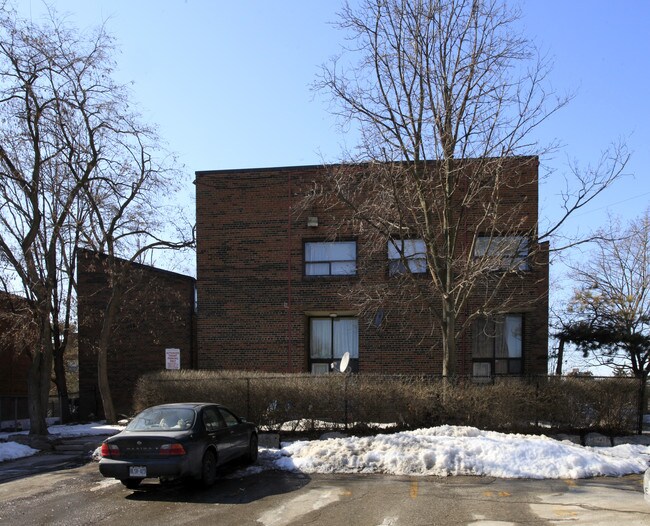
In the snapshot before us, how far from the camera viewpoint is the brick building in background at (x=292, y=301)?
71.1ft

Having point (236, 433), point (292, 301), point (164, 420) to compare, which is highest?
point (292, 301)

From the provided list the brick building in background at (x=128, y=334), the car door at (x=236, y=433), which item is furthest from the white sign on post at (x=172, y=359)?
the car door at (x=236, y=433)

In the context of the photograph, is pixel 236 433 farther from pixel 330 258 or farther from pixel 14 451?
pixel 330 258

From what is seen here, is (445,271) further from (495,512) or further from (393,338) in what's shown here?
(495,512)

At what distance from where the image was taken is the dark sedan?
936 centimetres

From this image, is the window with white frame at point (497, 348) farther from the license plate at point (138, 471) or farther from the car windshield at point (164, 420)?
the license plate at point (138, 471)

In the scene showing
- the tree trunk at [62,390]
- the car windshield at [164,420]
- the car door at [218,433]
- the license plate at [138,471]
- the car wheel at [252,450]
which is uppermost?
the car windshield at [164,420]

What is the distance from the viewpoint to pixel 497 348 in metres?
21.8

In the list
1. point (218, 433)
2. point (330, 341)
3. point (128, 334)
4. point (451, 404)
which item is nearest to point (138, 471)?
point (218, 433)

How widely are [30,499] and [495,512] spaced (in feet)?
23.0

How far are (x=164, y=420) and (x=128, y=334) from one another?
54.4ft

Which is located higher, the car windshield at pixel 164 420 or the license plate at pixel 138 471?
the car windshield at pixel 164 420

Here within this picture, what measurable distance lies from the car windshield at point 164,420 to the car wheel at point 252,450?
6.76ft

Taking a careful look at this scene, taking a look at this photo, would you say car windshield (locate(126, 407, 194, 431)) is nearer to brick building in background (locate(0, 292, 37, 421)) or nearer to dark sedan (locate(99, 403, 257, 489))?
dark sedan (locate(99, 403, 257, 489))
